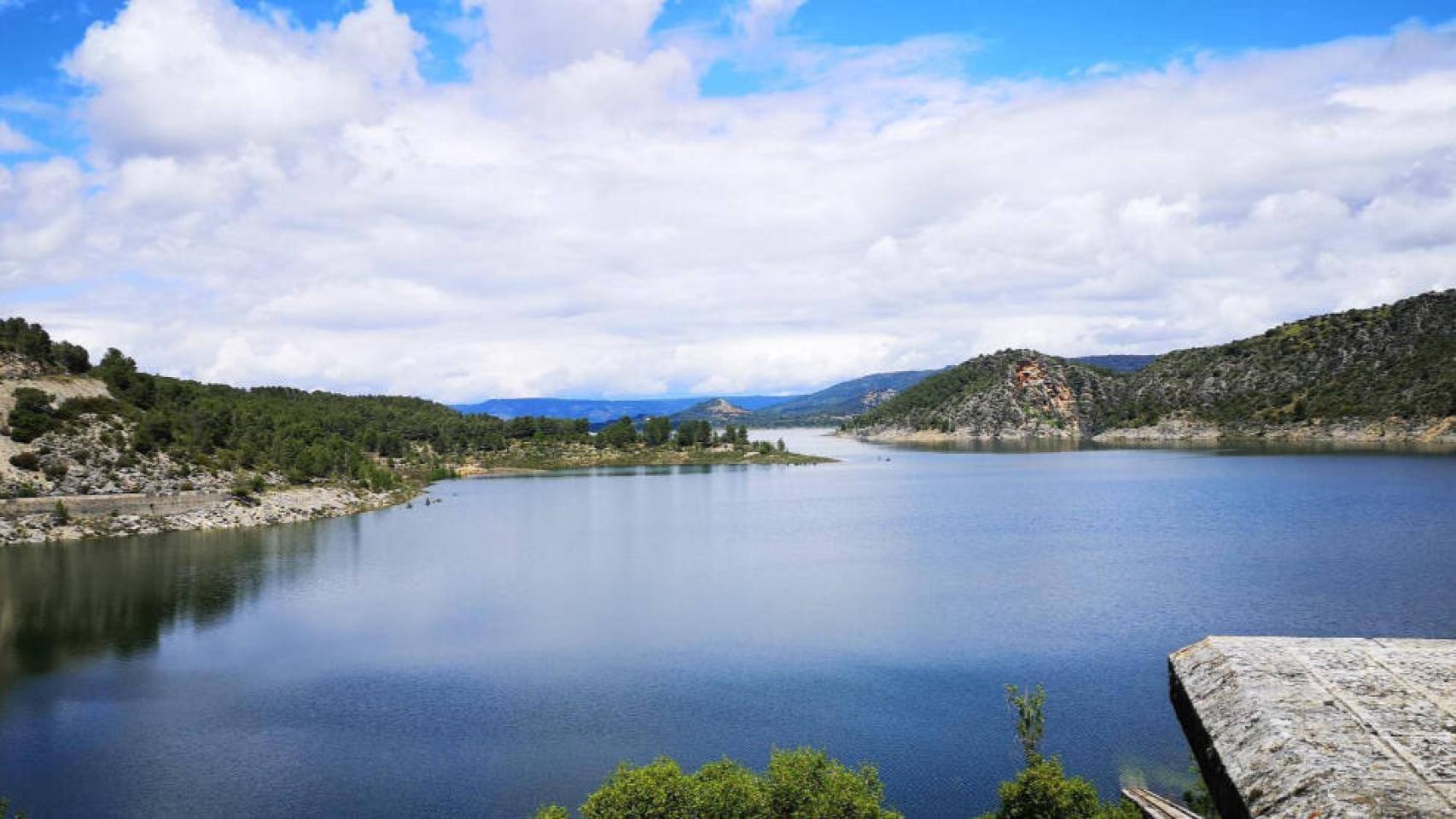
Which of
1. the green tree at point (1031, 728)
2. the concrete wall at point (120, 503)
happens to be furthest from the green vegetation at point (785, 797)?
the concrete wall at point (120, 503)

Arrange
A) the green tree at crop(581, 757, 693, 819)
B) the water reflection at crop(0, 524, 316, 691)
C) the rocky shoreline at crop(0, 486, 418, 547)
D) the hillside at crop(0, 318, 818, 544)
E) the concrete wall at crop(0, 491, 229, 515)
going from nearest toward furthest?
the green tree at crop(581, 757, 693, 819)
the water reflection at crop(0, 524, 316, 691)
the rocky shoreline at crop(0, 486, 418, 547)
the concrete wall at crop(0, 491, 229, 515)
the hillside at crop(0, 318, 818, 544)

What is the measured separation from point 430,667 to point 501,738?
500 inches

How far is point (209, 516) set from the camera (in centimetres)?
10844

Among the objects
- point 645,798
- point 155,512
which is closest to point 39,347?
point 155,512

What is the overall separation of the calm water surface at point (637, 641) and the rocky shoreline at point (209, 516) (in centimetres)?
501

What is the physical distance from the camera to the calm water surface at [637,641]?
3484cm

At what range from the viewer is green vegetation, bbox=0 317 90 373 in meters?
119

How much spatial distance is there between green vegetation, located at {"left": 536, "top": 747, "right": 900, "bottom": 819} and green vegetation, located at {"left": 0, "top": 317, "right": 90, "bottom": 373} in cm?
12995

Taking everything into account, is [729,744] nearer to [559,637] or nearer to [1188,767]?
[1188,767]

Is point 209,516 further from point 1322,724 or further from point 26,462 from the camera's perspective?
point 1322,724

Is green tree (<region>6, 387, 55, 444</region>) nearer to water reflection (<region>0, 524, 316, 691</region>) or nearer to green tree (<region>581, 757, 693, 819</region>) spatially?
water reflection (<region>0, 524, 316, 691</region>)

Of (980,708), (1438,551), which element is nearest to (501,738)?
(980,708)

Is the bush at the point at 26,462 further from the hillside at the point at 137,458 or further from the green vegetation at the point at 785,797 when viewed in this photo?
the green vegetation at the point at 785,797

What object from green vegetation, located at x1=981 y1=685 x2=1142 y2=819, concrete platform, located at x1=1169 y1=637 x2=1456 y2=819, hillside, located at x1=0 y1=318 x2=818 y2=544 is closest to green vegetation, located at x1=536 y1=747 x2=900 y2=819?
green vegetation, located at x1=981 y1=685 x2=1142 y2=819
